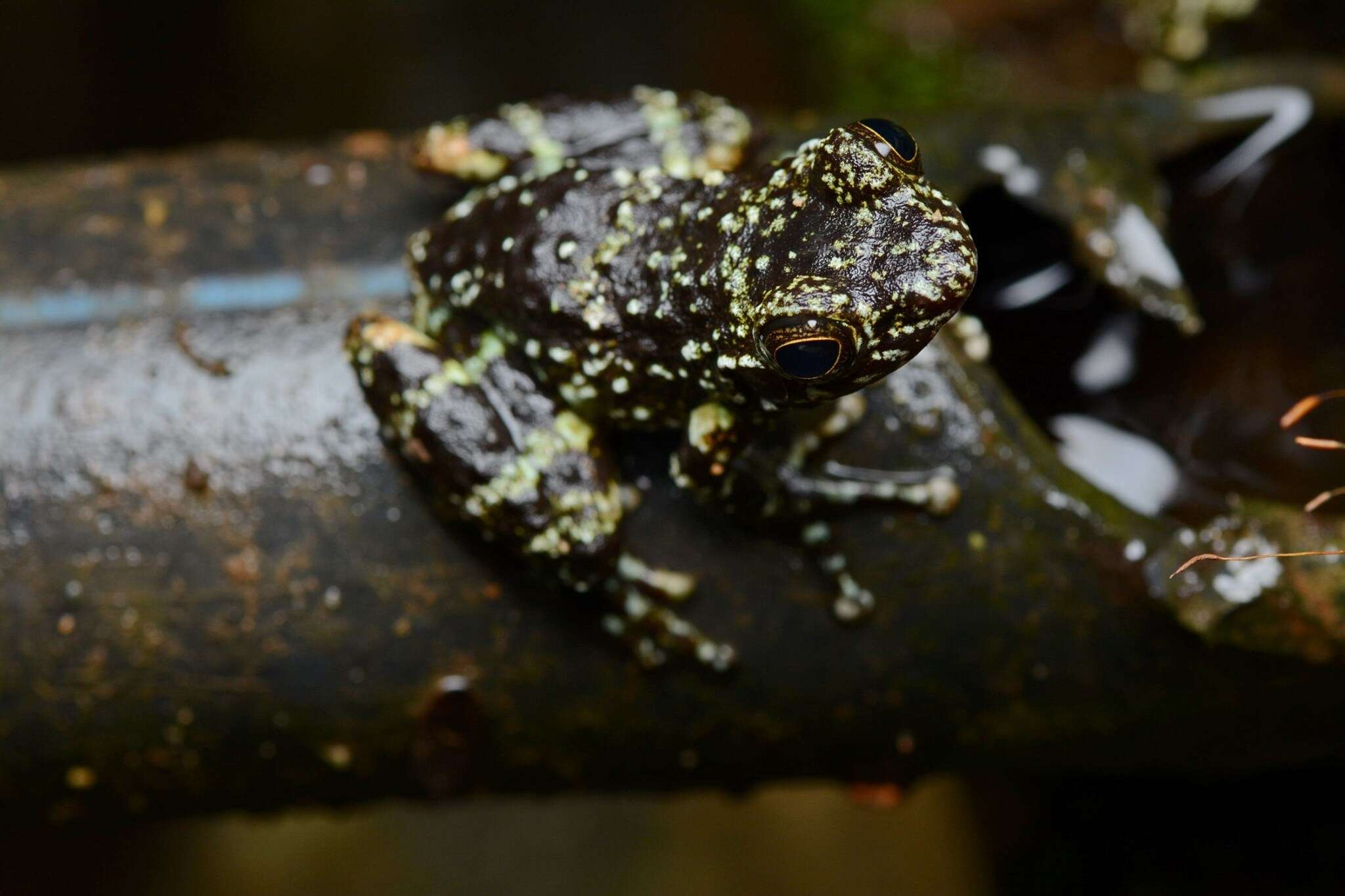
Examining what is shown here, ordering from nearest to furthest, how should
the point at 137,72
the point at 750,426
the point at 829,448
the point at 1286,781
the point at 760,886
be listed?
the point at 750,426
the point at 829,448
the point at 1286,781
the point at 760,886
the point at 137,72

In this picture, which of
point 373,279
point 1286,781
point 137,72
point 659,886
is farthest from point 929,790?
point 137,72

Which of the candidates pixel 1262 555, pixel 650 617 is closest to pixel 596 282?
pixel 650 617

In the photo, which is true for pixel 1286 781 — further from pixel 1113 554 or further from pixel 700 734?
pixel 700 734

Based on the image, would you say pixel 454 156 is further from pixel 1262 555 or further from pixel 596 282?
pixel 1262 555

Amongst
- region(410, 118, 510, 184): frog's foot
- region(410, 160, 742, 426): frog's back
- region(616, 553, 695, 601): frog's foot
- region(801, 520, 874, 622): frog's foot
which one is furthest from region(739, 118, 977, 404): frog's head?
region(410, 118, 510, 184): frog's foot

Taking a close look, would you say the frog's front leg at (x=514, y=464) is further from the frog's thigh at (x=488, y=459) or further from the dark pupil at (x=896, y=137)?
the dark pupil at (x=896, y=137)

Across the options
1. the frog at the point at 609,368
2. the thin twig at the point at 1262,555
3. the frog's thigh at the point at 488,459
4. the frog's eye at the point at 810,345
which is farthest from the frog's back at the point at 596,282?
the thin twig at the point at 1262,555

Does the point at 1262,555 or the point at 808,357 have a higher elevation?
the point at 808,357
